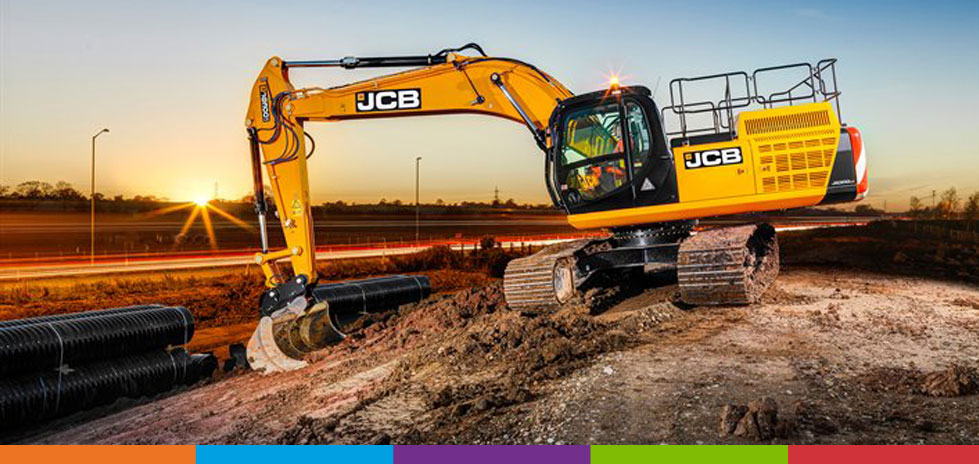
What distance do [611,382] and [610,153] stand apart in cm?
461

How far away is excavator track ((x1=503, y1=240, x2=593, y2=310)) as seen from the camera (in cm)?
1114

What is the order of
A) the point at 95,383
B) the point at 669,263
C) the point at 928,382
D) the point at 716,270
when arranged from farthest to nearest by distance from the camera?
the point at 669,263 < the point at 716,270 < the point at 95,383 < the point at 928,382

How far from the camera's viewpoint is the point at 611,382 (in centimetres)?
697

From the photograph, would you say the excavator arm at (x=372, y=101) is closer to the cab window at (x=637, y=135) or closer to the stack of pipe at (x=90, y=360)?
the cab window at (x=637, y=135)

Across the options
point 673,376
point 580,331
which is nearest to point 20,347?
point 580,331

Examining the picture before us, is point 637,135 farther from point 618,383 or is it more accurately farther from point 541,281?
point 618,383

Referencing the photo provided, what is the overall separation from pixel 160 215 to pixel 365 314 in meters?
61.1

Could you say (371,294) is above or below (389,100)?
below

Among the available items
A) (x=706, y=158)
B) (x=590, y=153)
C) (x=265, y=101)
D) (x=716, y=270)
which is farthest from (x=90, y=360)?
(x=706, y=158)

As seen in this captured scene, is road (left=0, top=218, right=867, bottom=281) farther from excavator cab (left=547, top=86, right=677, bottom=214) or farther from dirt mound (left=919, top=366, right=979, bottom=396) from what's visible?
dirt mound (left=919, top=366, right=979, bottom=396)

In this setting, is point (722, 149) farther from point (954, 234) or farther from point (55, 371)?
point (954, 234)

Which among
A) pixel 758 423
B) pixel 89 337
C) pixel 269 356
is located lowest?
pixel 758 423

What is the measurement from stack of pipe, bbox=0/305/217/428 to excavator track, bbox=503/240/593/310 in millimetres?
4722

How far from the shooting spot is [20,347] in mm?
8859
